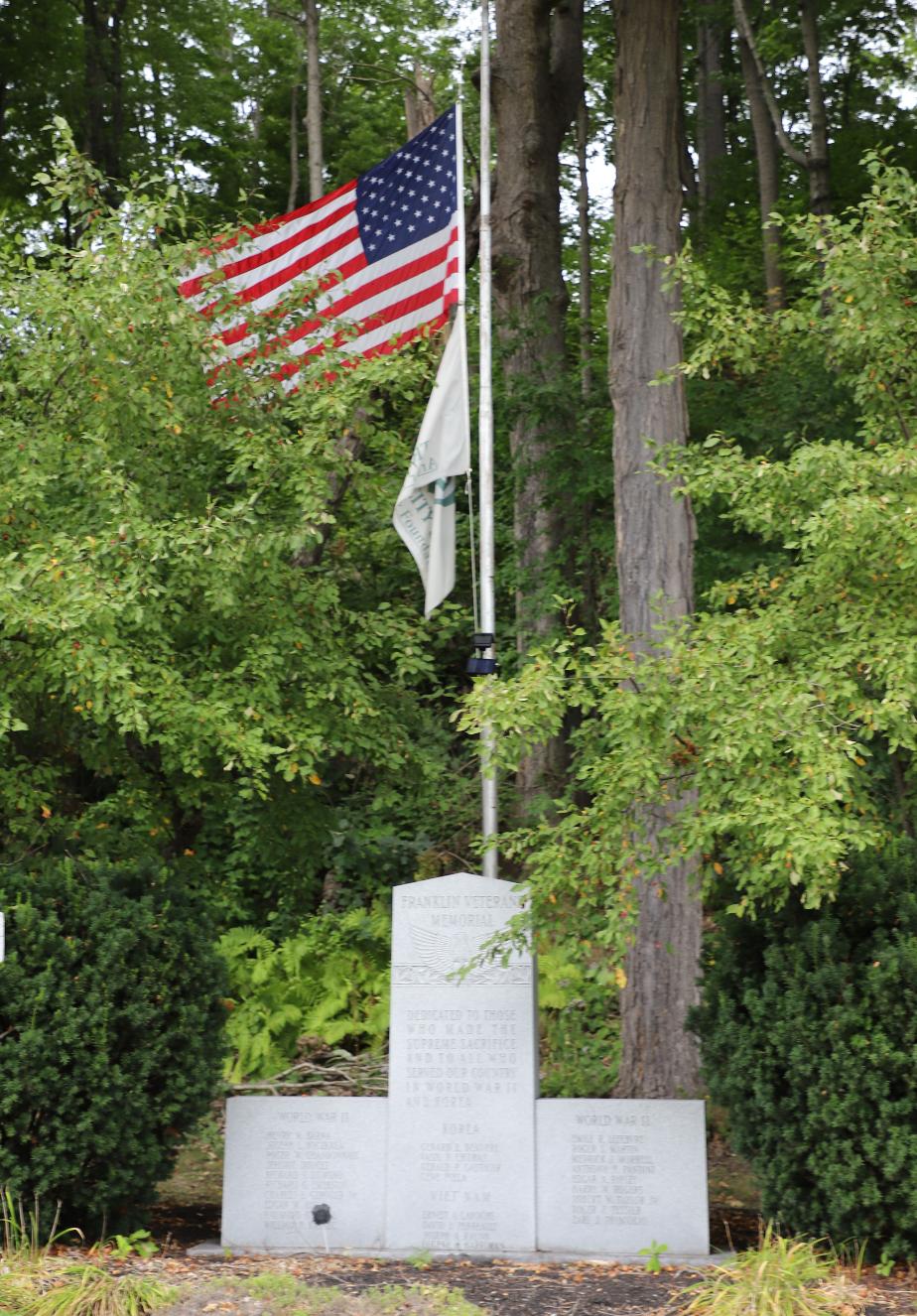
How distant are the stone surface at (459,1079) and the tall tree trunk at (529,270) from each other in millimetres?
5639

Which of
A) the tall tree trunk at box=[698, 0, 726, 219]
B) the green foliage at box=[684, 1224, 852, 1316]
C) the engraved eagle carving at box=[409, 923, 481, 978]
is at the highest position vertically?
the tall tree trunk at box=[698, 0, 726, 219]

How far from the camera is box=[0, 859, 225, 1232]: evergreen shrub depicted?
739cm

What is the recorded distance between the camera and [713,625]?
282 inches

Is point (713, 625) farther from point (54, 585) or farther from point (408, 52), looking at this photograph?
point (408, 52)

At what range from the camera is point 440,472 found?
9047 millimetres

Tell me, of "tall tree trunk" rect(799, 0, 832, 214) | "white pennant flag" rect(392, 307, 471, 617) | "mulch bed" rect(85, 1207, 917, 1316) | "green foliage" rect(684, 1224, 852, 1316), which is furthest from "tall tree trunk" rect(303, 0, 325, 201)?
"green foliage" rect(684, 1224, 852, 1316)

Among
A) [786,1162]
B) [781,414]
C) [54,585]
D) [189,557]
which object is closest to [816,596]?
[786,1162]

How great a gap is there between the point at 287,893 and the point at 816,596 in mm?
7265

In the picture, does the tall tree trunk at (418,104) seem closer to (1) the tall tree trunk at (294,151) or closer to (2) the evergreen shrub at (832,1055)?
(2) the evergreen shrub at (832,1055)

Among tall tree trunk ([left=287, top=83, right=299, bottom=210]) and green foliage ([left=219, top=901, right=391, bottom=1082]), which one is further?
tall tree trunk ([left=287, top=83, right=299, bottom=210])

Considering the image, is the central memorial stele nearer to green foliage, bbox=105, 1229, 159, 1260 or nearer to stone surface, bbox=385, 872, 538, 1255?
stone surface, bbox=385, 872, 538, 1255

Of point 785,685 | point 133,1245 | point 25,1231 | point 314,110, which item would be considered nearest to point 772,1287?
point 785,685

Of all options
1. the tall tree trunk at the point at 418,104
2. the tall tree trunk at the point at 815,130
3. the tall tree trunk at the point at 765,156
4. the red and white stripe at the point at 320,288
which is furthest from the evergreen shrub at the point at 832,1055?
the tall tree trunk at the point at 765,156

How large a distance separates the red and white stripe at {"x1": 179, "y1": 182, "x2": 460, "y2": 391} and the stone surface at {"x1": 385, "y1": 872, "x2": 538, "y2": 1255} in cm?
328
